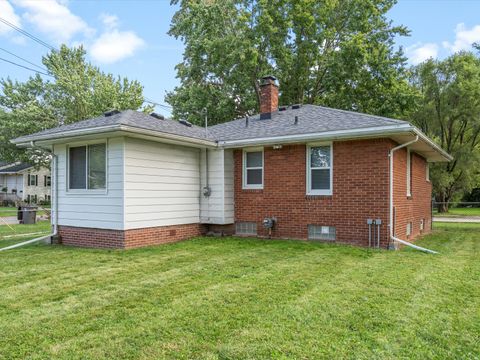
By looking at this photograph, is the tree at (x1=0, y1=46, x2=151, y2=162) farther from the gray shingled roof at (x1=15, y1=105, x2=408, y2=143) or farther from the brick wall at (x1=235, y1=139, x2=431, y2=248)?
the brick wall at (x1=235, y1=139, x2=431, y2=248)

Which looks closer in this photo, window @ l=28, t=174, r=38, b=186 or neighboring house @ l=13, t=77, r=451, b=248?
neighboring house @ l=13, t=77, r=451, b=248

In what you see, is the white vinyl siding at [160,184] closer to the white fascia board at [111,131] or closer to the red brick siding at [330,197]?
the white fascia board at [111,131]

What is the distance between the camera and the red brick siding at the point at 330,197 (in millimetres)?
8578

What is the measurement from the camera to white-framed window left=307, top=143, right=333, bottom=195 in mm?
9273

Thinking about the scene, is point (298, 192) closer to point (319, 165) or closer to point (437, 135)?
point (319, 165)

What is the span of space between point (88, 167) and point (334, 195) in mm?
5957

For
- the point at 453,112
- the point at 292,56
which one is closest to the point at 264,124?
the point at 292,56

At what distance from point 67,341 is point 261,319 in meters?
1.81

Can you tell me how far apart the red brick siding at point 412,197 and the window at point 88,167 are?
271 inches

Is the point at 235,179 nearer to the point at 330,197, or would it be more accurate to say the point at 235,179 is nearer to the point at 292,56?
the point at 330,197

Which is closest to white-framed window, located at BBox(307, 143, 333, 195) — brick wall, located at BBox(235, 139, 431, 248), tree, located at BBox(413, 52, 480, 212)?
brick wall, located at BBox(235, 139, 431, 248)

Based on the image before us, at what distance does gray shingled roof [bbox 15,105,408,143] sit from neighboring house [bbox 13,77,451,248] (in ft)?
0.17

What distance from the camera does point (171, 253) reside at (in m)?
7.82

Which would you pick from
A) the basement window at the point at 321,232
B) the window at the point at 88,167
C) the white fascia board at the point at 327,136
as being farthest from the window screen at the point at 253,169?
the window at the point at 88,167
